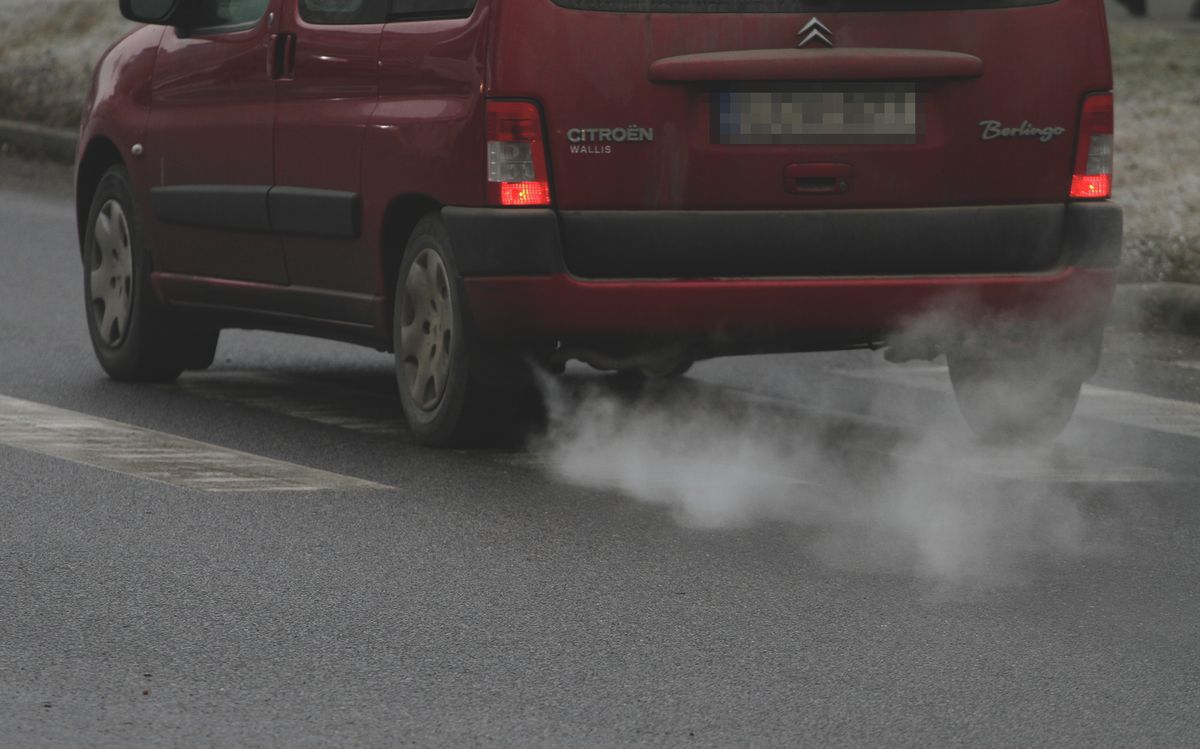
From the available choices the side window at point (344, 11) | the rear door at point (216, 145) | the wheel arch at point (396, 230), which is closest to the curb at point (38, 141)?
the rear door at point (216, 145)

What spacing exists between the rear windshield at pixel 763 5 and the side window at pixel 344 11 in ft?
3.01

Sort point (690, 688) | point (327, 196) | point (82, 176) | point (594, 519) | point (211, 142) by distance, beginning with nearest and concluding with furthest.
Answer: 1. point (690, 688)
2. point (594, 519)
3. point (327, 196)
4. point (211, 142)
5. point (82, 176)

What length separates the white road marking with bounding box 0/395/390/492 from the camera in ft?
23.7

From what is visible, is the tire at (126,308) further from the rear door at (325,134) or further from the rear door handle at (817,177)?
the rear door handle at (817,177)

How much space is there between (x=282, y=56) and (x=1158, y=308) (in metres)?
4.34

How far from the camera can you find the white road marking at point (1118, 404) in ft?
28.1

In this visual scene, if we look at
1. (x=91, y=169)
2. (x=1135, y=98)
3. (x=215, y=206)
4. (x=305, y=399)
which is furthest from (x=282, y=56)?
(x=1135, y=98)

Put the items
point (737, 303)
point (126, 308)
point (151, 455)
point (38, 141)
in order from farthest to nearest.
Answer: point (38, 141) → point (126, 308) → point (151, 455) → point (737, 303)

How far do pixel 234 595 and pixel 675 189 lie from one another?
2035mm

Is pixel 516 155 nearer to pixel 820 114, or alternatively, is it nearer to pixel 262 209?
pixel 820 114

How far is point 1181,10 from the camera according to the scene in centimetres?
2120

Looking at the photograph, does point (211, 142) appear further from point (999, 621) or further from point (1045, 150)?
point (999, 621)

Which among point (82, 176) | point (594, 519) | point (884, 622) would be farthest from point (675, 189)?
point (82, 176)

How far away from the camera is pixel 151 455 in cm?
766
